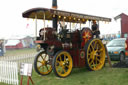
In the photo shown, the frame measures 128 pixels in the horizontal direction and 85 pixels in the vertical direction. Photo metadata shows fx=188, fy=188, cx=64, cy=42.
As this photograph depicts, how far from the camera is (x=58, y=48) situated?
7176mm

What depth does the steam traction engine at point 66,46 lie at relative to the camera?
689 centimetres

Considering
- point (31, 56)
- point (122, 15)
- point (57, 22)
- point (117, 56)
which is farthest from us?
point (122, 15)

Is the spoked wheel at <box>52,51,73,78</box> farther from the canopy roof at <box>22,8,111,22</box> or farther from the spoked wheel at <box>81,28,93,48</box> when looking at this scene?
the canopy roof at <box>22,8,111,22</box>

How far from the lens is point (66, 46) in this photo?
7477 mm

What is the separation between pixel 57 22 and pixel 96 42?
2.05 metres

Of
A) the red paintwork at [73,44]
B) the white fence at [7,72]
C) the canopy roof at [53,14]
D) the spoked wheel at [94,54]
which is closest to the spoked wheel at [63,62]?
the red paintwork at [73,44]

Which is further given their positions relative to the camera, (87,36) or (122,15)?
(122,15)

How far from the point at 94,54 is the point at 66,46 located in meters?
1.48

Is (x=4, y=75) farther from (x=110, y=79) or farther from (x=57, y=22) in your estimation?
(x=110, y=79)

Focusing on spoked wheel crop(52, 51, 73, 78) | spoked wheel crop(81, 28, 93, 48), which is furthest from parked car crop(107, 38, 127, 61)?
spoked wheel crop(52, 51, 73, 78)

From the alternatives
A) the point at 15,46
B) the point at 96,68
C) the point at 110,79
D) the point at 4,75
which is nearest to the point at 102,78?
the point at 110,79

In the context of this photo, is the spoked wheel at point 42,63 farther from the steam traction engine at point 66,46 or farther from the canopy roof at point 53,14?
the canopy roof at point 53,14

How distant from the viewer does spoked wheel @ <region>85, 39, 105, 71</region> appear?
790cm

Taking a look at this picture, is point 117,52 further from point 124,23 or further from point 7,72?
point 124,23
